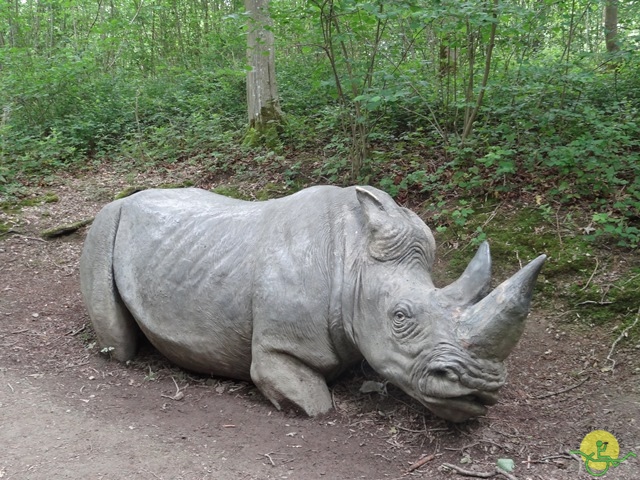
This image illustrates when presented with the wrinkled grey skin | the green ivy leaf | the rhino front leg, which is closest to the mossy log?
the wrinkled grey skin

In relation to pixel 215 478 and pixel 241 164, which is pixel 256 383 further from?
pixel 241 164

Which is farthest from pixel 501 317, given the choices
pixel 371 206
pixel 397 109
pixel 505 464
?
pixel 397 109

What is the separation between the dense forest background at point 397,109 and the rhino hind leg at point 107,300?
2.68 metres

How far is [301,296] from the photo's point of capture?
4.11m

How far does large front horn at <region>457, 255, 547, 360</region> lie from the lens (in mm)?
3234

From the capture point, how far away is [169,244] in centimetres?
498

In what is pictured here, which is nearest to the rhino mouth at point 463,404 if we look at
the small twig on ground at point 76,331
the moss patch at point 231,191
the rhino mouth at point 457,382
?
the rhino mouth at point 457,382

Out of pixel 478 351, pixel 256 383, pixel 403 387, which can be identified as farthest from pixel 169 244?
pixel 478 351

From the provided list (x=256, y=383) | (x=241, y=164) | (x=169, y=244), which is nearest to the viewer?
(x=256, y=383)

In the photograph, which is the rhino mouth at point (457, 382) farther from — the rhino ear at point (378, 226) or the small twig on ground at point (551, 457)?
the rhino ear at point (378, 226)

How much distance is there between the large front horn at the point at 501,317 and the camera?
3.23m

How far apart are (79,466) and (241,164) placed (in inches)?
231

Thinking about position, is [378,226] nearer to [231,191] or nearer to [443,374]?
[443,374]

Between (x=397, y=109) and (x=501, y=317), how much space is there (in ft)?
19.0
